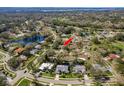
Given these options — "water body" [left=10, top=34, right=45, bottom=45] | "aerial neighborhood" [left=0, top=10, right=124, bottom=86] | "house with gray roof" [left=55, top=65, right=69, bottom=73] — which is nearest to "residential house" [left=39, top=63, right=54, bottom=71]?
"aerial neighborhood" [left=0, top=10, right=124, bottom=86]

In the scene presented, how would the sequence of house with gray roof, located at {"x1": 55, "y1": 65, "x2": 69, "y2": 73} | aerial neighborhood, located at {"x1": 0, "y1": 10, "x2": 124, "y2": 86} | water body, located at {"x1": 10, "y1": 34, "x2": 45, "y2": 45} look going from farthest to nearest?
water body, located at {"x1": 10, "y1": 34, "x2": 45, "y2": 45}, house with gray roof, located at {"x1": 55, "y1": 65, "x2": 69, "y2": 73}, aerial neighborhood, located at {"x1": 0, "y1": 10, "x2": 124, "y2": 86}

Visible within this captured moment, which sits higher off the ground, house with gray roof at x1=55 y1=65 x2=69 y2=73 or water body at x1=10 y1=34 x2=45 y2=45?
water body at x1=10 y1=34 x2=45 y2=45

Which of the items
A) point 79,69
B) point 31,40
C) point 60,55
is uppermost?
point 31,40

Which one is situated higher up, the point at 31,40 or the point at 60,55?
the point at 31,40

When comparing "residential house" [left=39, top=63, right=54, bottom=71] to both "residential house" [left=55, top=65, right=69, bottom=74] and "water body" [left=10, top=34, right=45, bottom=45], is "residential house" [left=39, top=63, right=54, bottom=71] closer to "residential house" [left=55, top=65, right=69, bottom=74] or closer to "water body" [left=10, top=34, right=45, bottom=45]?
"residential house" [left=55, top=65, right=69, bottom=74]

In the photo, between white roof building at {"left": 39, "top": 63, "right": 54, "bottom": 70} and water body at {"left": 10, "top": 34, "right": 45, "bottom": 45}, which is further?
water body at {"left": 10, "top": 34, "right": 45, "bottom": 45}

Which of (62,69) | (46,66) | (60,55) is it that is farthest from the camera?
(60,55)

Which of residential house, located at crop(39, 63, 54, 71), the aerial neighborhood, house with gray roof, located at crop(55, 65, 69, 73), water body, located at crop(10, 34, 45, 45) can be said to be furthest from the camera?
water body, located at crop(10, 34, 45, 45)

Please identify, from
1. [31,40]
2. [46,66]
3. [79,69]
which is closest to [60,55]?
[46,66]

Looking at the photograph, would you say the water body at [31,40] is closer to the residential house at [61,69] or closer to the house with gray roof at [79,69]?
the residential house at [61,69]

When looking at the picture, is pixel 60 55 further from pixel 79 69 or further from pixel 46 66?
pixel 79 69
